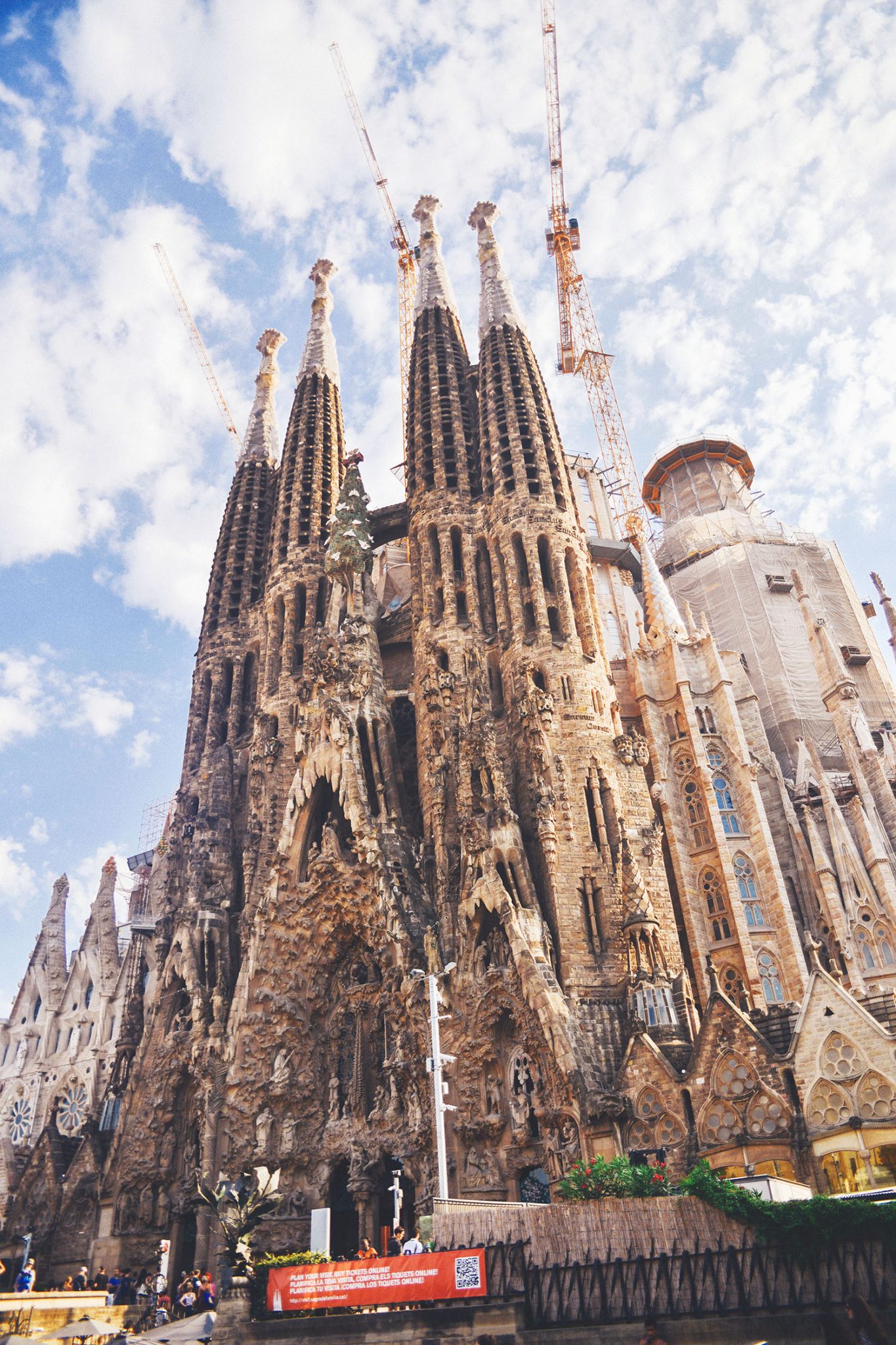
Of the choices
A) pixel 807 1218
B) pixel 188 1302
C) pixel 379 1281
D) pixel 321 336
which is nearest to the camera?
pixel 807 1218

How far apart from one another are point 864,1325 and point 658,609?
33666mm

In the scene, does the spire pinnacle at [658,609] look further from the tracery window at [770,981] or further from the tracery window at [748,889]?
the tracery window at [770,981]

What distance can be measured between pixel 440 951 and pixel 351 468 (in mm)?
24490

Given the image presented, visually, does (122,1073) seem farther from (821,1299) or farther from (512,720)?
(821,1299)

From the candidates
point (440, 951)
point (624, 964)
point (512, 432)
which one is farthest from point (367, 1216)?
point (512, 432)

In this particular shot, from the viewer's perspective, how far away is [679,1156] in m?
22.2

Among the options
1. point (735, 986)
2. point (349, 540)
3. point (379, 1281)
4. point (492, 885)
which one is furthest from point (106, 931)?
point (379, 1281)

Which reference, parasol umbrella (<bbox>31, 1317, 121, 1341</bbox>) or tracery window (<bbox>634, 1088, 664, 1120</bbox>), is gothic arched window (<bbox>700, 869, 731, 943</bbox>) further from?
parasol umbrella (<bbox>31, 1317, 121, 1341</bbox>)

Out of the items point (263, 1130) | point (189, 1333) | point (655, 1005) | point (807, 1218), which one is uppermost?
point (655, 1005)

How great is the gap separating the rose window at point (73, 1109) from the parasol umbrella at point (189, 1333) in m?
25.9

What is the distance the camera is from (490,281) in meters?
48.2

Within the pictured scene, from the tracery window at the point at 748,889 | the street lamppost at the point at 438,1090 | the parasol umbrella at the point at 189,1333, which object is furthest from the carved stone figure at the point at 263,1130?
the tracery window at the point at 748,889

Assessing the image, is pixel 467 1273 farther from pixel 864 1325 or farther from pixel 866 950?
pixel 866 950

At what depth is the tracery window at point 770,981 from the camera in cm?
2984
